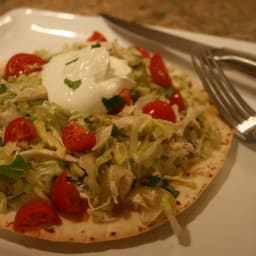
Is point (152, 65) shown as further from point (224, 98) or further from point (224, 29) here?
point (224, 29)

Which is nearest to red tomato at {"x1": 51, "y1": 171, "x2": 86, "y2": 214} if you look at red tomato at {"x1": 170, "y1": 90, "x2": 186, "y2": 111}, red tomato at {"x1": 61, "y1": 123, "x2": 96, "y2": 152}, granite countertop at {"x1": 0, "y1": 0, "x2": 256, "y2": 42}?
red tomato at {"x1": 61, "y1": 123, "x2": 96, "y2": 152}

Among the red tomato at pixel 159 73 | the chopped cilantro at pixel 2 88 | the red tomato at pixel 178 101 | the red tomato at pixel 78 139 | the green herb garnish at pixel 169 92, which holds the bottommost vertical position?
the red tomato at pixel 178 101

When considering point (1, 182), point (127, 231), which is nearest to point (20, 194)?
point (1, 182)

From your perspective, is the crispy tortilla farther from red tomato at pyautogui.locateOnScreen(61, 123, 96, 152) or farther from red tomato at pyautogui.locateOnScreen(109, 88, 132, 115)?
red tomato at pyautogui.locateOnScreen(109, 88, 132, 115)

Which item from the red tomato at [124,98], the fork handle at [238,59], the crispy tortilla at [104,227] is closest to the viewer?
the crispy tortilla at [104,227]

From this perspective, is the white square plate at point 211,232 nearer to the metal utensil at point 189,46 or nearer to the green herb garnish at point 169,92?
the green herb garnish at point 169,92

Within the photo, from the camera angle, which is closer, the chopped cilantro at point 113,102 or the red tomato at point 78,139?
the red tomato at point 78,139

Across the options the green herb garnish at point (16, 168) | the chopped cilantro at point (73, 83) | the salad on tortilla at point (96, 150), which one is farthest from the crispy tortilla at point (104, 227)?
the chopped cilantro at point (73, 83)
